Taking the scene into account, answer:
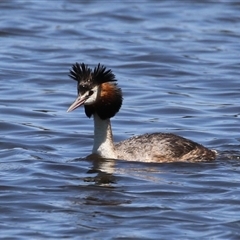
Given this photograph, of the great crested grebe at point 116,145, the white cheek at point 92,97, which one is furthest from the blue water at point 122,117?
the white cheek at point 92,97

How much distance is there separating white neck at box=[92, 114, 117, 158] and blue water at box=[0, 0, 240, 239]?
0.24m

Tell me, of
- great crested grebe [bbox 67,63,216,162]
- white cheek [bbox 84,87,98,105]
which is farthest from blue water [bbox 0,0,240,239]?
white cheek [bbox 84,87,98,105]

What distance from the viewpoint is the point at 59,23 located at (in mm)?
26828

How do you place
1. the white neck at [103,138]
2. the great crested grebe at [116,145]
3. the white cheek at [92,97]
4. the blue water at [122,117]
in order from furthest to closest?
the white neck at [103,138], the great crested grebe at [116,145], the white cheek at [92,97], the blue water at [122,117]

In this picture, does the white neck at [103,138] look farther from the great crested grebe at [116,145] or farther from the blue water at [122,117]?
the blue water at [122,117]

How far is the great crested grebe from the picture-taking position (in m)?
13.6

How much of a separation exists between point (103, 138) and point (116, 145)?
0.30m

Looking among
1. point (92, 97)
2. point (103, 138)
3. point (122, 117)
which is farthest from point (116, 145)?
point (122, 117)

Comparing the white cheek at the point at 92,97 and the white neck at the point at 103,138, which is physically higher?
the white cheek at the point at 92,97

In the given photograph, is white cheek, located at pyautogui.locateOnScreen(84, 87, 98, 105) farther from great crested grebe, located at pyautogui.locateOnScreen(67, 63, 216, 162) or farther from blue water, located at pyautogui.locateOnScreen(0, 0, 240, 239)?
blue water, located at pyautogui.locateOnScreen(0, 0, 240, 239)

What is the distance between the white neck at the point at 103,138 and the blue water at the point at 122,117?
0.79 ft

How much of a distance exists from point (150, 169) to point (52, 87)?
21.7ft

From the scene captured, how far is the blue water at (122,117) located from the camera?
1110 cm

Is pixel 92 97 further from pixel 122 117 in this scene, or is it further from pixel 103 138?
pixel 122 117
